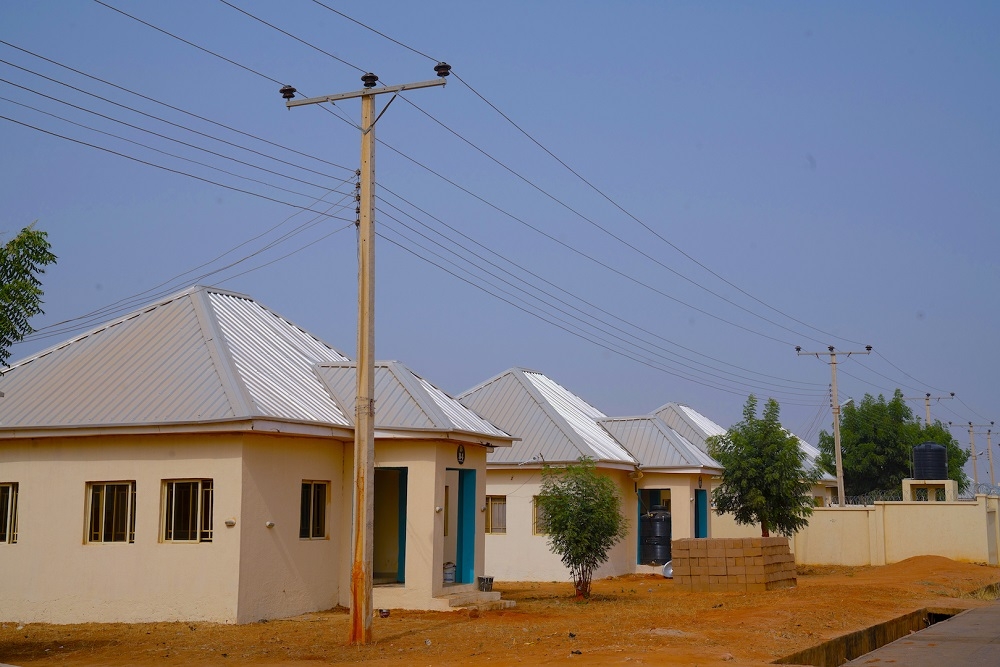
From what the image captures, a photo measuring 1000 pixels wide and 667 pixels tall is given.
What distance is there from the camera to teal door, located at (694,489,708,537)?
111 ft

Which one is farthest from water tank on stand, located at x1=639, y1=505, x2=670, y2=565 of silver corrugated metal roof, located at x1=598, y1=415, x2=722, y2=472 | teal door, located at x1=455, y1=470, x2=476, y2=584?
teal door, located at x1=455, y1=470, x2=476, y2=584

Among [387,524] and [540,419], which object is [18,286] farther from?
[540,419]

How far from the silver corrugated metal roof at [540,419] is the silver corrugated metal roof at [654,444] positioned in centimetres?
60

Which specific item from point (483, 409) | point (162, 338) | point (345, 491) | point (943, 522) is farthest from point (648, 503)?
point (162, 338)

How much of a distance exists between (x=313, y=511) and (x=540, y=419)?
12660 mm

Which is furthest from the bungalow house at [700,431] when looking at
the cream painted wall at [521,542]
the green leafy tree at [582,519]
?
the green leafy tree at [582,519]

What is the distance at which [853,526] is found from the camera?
38406 mm

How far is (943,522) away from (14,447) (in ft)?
97.2

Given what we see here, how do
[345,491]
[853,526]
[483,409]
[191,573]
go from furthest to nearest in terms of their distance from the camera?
[853,526] → [483,409] → [345,491] → [191,573]

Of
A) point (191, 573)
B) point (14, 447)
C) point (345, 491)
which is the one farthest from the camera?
point (345, 491)

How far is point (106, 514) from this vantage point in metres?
18.2

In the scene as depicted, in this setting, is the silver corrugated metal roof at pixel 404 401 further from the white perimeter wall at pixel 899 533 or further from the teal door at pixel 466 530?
the white perimeter wall at pixel 899 533

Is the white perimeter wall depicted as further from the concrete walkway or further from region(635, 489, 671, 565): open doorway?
the concrete walkway

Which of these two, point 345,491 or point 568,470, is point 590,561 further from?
point 345,491
